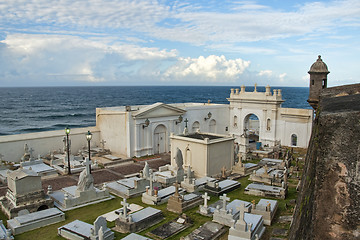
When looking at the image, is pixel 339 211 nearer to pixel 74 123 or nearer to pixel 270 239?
pixel 270 239

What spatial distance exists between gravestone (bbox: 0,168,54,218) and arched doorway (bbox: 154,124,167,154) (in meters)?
13.1

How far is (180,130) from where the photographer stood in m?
27.5

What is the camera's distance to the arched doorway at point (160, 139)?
2584 cm

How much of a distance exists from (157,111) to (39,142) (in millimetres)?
9578

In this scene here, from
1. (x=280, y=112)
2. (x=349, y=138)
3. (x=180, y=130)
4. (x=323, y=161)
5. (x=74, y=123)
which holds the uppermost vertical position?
(x=349, y=138)

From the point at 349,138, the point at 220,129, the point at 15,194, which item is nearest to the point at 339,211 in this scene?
the point at 349,138

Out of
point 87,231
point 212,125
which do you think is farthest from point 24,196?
point 212,125

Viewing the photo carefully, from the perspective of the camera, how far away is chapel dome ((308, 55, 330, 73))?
1615 cm

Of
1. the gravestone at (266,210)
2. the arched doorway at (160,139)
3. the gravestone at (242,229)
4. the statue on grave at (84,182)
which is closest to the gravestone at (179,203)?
the gravestone at (266,210)

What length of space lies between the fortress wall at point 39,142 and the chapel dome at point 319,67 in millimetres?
18068

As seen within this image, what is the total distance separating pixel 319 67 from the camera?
16.3 metres

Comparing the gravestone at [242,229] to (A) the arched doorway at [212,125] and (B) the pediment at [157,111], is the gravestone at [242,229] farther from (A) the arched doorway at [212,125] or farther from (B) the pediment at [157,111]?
(A) the arched doorway at [212,125]

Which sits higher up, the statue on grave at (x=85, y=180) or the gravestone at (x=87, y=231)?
the statue on grave at (x=85, y=180)

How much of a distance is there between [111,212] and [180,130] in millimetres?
14889
